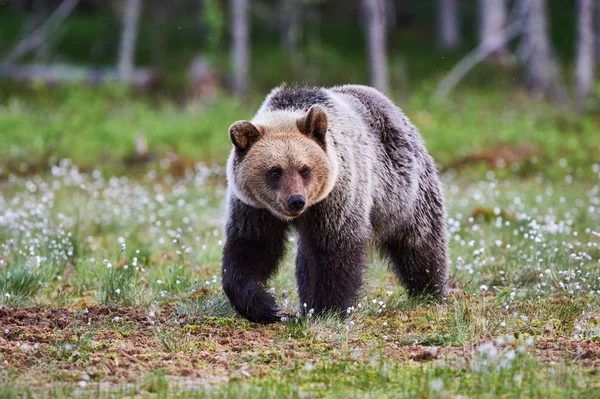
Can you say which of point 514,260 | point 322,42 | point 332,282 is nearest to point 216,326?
point 332,282

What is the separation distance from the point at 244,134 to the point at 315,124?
51 cm

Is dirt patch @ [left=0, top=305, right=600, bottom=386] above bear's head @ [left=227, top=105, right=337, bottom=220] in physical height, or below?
below

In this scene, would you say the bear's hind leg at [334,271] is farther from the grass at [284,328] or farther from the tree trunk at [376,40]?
the tree trunk at [376,40]

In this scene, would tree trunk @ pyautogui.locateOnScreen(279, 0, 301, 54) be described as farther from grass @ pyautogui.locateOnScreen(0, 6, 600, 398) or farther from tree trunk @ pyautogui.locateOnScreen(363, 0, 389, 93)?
grass @ pyautogui.locateOnScreen(0, 6, 600, 398)

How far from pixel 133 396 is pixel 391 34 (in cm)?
3321

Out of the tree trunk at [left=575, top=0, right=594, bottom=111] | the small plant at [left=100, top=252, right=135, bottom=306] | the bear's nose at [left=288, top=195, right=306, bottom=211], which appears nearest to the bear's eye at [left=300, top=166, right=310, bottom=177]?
the bear's nose at [left=288, top=195, right=306, bottom=211]

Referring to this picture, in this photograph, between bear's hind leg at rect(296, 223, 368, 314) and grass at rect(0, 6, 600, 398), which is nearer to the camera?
grass at rect(0, 6, 600, 398)

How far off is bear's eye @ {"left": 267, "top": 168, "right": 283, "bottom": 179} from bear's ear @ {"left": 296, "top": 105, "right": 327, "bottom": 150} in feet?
1.25

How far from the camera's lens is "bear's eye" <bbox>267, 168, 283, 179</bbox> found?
587 cm

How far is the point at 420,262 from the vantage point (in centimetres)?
727

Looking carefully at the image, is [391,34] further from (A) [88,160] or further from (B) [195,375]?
(B) [195,375]

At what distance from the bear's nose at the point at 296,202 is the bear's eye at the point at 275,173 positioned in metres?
0.29

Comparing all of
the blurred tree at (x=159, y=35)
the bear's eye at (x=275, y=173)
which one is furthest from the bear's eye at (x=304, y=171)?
the blurred tree at (x=159, y=35)

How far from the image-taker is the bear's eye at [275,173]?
5871mm
